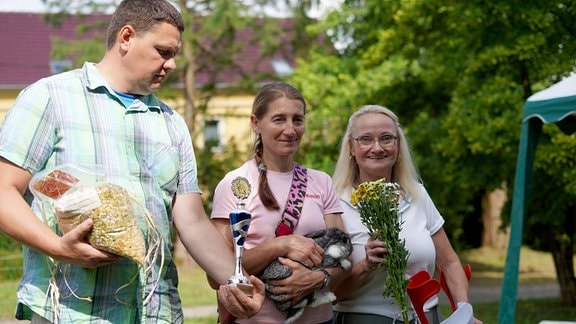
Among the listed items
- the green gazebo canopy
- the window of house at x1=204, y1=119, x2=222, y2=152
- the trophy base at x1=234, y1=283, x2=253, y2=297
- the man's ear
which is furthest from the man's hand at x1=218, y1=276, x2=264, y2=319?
the window of house at x1=204, y1=119, x2=222, y2=152

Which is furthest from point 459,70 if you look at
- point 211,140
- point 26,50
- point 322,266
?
point 26,50

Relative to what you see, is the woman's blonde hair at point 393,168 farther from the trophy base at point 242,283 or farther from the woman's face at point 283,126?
the trophy base at point 242,283

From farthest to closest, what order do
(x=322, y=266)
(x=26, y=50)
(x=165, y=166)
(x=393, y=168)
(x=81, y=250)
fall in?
(x=26, y=50) < (x=393, y=168) < (x=322, y=266) < (x=165, y=166) < (x=81, y=250)

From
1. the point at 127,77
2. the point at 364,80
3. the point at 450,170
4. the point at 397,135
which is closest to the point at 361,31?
the point at 364,80

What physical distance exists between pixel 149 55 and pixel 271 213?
115 centimetres

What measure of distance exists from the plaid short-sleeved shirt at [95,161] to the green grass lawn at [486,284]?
32.7 feet

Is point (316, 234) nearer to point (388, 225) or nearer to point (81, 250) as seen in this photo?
point (388, 225)

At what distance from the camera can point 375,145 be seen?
14.3 ft

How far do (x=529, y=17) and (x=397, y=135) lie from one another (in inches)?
302

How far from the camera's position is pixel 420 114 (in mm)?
16688

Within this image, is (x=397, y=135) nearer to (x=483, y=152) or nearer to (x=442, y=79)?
(x=483, y=152)

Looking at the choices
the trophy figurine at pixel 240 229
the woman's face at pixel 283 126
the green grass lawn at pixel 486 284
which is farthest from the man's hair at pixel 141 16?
the green grass lawn at pixel 486 284

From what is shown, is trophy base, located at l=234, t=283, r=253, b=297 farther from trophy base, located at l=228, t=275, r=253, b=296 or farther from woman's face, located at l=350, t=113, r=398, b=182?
woman's face, located at l=350, t=113, r=398, b=182

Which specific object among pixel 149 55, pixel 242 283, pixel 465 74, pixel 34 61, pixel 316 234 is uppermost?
pixel 34 61
